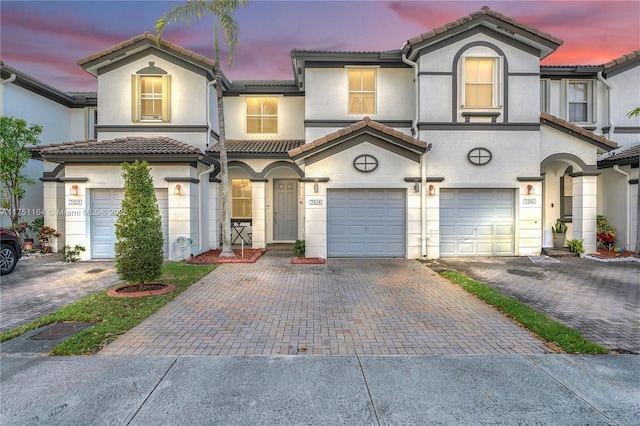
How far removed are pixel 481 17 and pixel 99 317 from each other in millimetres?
13810

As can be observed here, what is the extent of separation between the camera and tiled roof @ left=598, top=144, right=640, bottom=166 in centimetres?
1196

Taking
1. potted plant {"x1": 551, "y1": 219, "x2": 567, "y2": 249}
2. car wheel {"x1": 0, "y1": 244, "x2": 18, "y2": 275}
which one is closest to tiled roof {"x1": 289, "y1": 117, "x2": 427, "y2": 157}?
potted plant {"x1": 551, "y1": 219, "x2": 567, "y2": 249}

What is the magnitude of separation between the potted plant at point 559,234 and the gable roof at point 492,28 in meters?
6.46

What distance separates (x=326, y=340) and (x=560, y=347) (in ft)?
10.6

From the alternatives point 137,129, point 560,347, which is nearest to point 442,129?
point 560,347

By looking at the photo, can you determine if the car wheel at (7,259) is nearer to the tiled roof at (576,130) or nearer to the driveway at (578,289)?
the driveway at (578,289)

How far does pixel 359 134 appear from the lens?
11.4 metres

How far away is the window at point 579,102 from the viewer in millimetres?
14258

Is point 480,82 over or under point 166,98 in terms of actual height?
over

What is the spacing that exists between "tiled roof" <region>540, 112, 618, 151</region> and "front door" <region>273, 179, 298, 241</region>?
10.0 m

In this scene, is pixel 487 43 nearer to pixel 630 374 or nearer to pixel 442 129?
pixel 442 129

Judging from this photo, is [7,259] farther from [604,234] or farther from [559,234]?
[604,234]

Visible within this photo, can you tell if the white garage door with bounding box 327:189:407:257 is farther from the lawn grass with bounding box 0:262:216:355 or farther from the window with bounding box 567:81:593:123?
the window with bounding box 567:81:593:123

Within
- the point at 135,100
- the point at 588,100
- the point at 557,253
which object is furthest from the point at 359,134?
the point at 588,100
